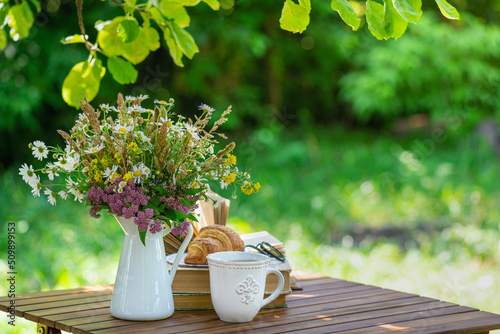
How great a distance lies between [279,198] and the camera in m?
5.32

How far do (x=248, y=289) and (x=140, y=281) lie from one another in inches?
10.2

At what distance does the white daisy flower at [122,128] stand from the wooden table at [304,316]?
45cm

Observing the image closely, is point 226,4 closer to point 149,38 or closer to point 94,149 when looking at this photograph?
point 149,38

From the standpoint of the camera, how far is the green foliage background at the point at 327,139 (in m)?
3.91

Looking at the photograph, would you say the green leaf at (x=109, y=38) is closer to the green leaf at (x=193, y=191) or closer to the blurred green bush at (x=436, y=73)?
the green leaf at (x=193, y=191)

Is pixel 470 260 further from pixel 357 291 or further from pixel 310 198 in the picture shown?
pixel 357 291

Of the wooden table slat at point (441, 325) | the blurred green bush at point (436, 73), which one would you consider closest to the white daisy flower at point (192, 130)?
the wooden table slat at point (441, 325)

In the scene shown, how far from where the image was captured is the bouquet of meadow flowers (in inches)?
59.6

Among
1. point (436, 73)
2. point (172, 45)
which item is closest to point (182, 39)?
point (172, 45)

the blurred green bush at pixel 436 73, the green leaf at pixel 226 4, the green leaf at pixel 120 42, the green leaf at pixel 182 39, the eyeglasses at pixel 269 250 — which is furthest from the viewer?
the green leaf at pixel 226 4

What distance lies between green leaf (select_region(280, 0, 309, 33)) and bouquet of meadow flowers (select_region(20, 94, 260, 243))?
0.84 feet

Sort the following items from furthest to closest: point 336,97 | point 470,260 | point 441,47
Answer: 1. point 336,97
2. point 441,47
3. point 470,260

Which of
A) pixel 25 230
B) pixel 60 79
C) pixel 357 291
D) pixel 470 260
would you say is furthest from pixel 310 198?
pixel 357 291

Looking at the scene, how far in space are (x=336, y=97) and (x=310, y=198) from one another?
3.88 m
